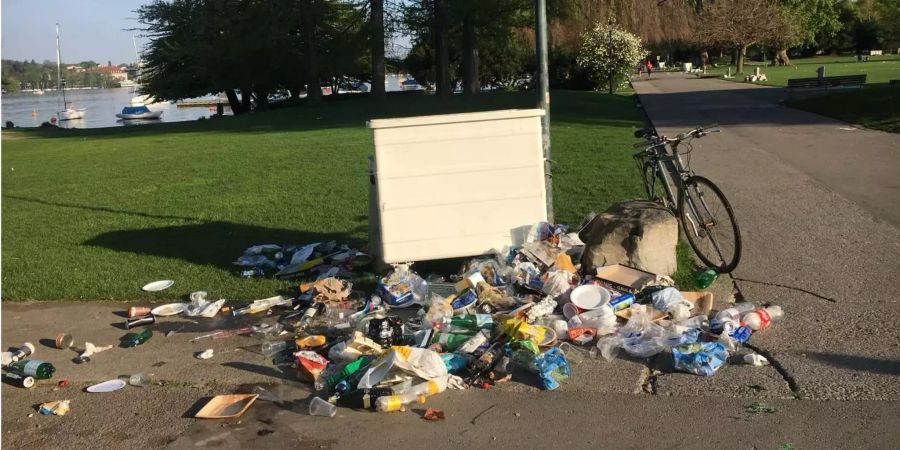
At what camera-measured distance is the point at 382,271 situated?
7.23 meters

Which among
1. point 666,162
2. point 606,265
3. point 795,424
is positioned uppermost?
point 666,162

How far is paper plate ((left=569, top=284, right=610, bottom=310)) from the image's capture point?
5.66 meters

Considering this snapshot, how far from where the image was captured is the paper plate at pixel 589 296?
5.66m

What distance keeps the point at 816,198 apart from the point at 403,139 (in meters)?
5.64

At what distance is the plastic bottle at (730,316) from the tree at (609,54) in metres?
37.8

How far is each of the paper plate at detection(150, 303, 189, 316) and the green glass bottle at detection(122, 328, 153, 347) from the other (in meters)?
0.52

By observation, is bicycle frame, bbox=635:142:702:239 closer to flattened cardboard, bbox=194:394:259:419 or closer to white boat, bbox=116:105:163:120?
flattened cardboard, bbox=194:394:259:419

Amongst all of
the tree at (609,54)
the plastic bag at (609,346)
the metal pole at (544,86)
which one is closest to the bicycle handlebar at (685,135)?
the metal pole at (544,86)

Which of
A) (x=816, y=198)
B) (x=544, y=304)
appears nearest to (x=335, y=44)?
(x=816, y=198)

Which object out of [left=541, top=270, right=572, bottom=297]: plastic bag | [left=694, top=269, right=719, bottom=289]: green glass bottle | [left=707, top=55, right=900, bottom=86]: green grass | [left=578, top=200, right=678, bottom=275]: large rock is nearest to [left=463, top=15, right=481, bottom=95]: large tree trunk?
[left=707, top=55, right=900, bottom=86]: green grass

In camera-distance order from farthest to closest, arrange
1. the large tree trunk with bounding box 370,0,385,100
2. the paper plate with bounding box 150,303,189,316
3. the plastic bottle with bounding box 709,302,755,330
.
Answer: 1. the large tree trunk with bounding box 370,0,385,100
2. the paper plate with bounding box 150,303,189,316
3. the plastic bottle with bounding box 709,302,755,330

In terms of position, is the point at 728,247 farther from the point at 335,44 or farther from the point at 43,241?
the point at 335,44

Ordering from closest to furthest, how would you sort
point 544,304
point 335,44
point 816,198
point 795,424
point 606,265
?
point 795,424 → point 544,304 → point 606,265 → point 816,198 → point 335,44

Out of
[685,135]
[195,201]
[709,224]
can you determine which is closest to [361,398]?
[709,224]
